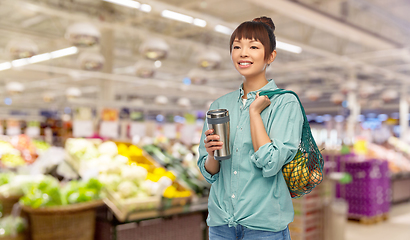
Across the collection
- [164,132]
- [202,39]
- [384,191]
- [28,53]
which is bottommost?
[384,191]

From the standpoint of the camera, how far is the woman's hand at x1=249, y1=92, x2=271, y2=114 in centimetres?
121

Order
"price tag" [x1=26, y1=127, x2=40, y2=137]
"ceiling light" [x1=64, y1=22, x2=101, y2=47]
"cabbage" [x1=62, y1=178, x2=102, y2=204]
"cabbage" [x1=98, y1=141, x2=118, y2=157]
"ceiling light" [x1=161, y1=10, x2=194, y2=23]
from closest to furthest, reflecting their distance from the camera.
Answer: "cabbage" [x1=62, y1=178, x2=102, y2=204] → "cabbage" [x1=98, y1=141, x2=118, y2=157] → "ceiling light" [x1=64, y1=22, x2=101, y2=47] → "ceiling light" [x1=161, y1=10, x2=194, y2=23] → "price tag" [x1=26, y1=127, x2=40, y2=137]

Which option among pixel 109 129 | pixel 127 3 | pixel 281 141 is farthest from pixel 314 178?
pixel 109 129

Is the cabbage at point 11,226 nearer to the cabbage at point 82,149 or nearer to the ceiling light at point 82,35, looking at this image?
the cabbage at point 82,149

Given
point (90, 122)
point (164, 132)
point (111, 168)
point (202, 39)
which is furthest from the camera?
point (202, 39)

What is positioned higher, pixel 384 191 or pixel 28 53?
pixel 28 53

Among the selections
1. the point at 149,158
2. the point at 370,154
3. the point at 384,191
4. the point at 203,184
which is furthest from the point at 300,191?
the point at 370,154

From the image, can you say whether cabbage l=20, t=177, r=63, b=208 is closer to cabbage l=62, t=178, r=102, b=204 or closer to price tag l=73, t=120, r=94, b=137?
cabbage l=62, t=178, r=102, b=204

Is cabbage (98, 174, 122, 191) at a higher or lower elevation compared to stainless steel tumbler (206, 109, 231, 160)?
lower

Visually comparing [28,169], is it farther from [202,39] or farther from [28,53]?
[202,39]

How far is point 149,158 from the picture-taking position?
14.5 feet

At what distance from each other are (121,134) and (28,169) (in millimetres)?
2016

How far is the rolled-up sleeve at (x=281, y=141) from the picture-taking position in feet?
3.72

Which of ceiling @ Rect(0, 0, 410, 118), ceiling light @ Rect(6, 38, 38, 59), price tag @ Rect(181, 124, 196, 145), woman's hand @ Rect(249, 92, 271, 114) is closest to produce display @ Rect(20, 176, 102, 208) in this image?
woman's hand @ Rect(249, 92, 271, 114)
